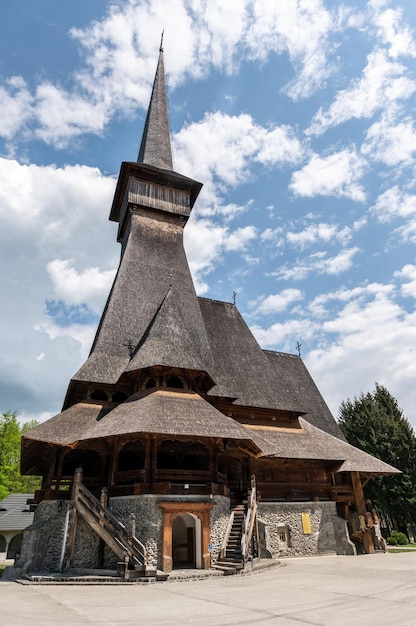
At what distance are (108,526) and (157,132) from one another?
28.5 m

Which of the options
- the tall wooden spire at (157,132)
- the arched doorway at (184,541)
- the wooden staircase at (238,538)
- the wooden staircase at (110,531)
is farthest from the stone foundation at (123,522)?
the tall wooden spire at (157,132)

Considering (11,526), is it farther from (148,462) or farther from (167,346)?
(167,346)

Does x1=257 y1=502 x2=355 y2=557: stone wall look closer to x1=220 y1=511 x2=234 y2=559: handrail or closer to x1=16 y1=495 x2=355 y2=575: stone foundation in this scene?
x1=16 y1=495 x2=355 y2=575: stone foundation

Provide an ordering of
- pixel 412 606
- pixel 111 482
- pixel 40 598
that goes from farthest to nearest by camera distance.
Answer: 1. pixel 111 482
2. pixel 40 598
3. pixel 412 606

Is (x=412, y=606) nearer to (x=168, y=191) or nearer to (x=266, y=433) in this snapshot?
(x=266, y=433)

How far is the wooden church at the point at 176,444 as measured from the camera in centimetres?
1462

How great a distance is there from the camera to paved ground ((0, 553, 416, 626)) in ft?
22.2

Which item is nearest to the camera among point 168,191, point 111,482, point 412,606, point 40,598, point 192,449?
point 412,606

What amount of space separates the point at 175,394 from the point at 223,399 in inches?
170

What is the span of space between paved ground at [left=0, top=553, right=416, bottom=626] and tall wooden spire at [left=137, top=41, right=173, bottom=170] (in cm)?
A: 2613

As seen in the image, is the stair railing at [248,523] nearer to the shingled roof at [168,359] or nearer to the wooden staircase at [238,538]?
the wooden staircase at [238,538]

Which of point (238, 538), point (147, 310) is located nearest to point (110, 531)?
point (238, 538)

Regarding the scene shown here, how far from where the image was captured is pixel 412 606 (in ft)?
24.6

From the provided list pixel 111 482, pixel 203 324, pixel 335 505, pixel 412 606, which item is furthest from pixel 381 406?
pixel 412 606
